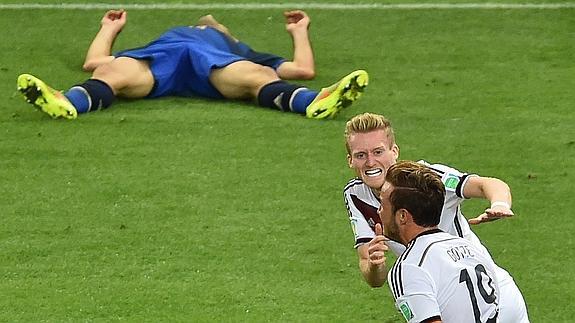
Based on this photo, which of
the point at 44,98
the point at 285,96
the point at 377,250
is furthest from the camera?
the point at 285,96

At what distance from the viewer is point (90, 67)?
838 centimetres

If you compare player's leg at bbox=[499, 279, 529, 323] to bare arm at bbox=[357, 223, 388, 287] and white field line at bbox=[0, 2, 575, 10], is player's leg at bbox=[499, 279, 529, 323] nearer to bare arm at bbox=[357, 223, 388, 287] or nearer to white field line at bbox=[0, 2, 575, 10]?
bare arm at bbox=[357, 223, 388, 287]

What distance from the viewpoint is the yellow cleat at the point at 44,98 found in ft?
24.0

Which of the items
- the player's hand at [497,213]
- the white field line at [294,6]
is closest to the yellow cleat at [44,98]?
the white field line at [294,6]

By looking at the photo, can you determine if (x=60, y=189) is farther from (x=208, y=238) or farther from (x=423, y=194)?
(x=423, y=194)

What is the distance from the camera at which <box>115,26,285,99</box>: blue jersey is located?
A: 8117 mm

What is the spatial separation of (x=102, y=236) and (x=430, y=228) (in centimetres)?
262

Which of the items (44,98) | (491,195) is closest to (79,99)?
(44,98)

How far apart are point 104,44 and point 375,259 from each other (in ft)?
16.3

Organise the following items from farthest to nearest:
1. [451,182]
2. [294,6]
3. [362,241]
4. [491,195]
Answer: [294,6]
[362,241]
[451,182]
[491,195]

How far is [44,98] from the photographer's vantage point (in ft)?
24.4

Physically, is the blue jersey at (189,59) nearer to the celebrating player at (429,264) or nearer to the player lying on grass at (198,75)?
the player lying on grass at (198,75)

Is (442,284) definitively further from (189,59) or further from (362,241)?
(189,59)

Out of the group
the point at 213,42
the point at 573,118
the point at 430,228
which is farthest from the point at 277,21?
the point at 430,228
